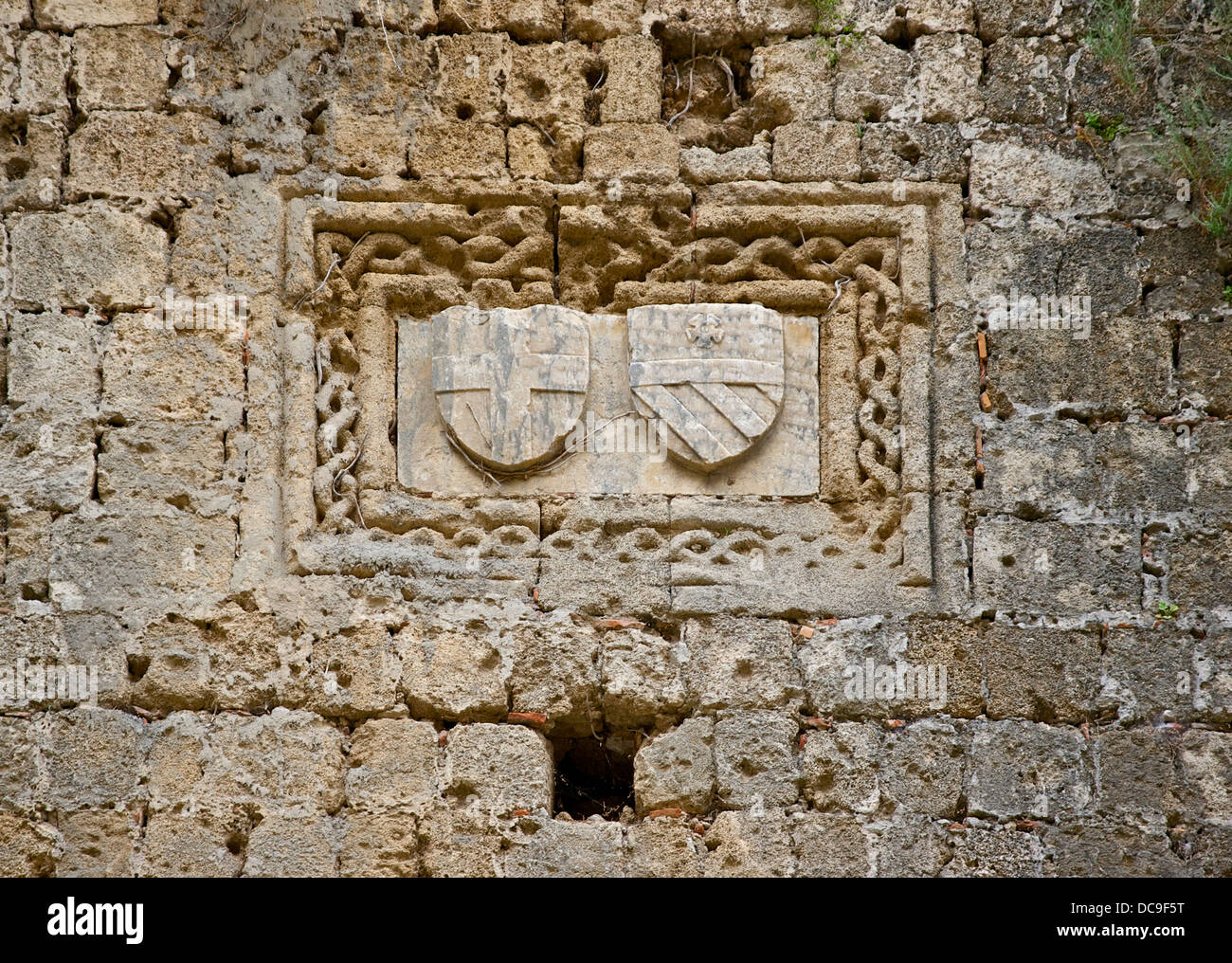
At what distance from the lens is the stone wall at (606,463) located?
14.9 feet

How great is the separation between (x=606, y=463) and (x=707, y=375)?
478 millimetres

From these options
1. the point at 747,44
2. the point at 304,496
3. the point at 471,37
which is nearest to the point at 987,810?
the point at 304,496

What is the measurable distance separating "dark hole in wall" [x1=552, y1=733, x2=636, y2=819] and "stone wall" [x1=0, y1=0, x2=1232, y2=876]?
0.06ft

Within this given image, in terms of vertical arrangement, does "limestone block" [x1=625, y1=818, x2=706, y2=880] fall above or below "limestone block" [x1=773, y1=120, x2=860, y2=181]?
below

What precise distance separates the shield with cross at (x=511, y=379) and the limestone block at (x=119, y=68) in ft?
4.56

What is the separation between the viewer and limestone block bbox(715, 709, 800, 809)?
4566 millimetres

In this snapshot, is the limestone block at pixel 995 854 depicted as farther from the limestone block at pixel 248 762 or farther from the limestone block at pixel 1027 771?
the limestone block at pixel 248 762

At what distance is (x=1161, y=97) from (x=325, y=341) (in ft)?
10.5

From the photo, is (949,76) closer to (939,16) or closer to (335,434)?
(939,16)

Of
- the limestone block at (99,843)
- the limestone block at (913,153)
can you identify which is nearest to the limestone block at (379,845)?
the limestone block at (99,843)

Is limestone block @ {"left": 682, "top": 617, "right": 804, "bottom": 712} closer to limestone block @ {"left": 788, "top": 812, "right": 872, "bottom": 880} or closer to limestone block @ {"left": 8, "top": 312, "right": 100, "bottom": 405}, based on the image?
limestone block @ {"left": 788, "top": 812, "right": 872, "bottom": 880}

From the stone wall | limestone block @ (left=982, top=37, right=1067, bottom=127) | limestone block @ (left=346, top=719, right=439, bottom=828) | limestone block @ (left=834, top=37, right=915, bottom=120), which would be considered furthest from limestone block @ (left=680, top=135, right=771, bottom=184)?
limestone block @ (left=346, top=719, right=439, bottom=828)

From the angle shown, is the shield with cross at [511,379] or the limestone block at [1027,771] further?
the shield with cross at [511,379]

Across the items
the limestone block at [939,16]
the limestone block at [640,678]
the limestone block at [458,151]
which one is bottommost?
the limestone block at [640,678]
